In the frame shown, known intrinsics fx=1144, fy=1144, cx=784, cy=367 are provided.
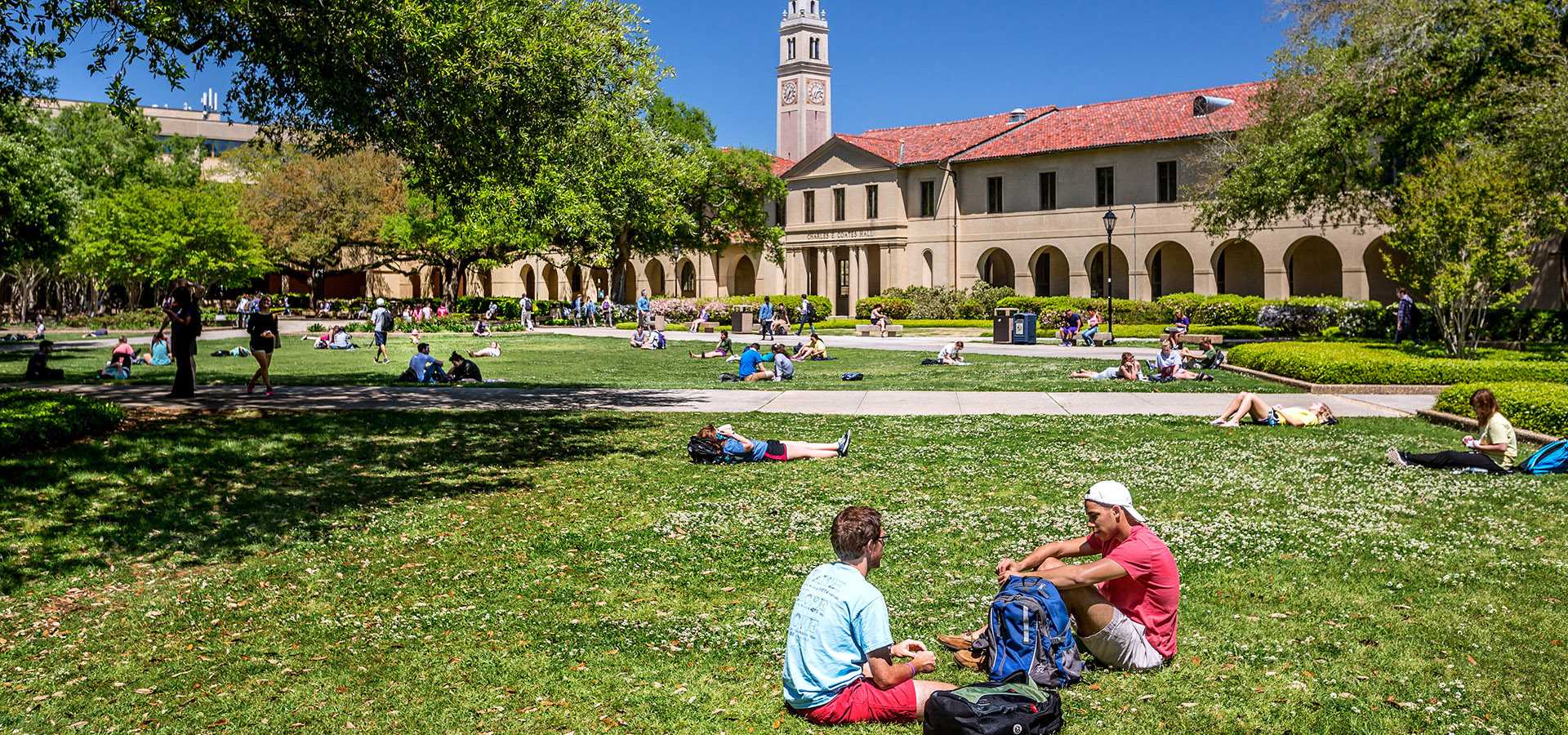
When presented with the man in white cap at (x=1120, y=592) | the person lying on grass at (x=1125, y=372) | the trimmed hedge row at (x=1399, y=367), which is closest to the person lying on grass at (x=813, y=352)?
the person lying on grass at (x=1125, y=372)

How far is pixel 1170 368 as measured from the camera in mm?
23016

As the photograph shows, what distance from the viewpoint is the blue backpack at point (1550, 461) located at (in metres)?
11.8

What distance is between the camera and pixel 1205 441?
14461 millimetres

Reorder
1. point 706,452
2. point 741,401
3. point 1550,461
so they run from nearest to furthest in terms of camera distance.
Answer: point 1550,461 → point 706,452 → point 741,401

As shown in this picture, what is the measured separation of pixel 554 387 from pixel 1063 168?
40.2 m

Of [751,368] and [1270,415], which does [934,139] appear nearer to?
[751,368]

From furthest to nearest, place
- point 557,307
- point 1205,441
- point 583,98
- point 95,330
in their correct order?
point 557,307 → point 95,330 → point 583,98 → point 1205,441

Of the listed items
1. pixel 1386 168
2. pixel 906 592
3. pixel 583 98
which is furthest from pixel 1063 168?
pixel 906 592

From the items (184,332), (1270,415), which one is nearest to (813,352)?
(1270,415)

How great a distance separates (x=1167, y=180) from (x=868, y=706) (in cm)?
5161

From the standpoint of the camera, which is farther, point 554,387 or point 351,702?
point 554,387

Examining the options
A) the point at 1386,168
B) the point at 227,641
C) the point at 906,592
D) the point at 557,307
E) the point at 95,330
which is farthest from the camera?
the point at 557,307

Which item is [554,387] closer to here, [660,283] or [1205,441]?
[1205,441]

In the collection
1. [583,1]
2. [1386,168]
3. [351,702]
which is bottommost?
[351,702]
